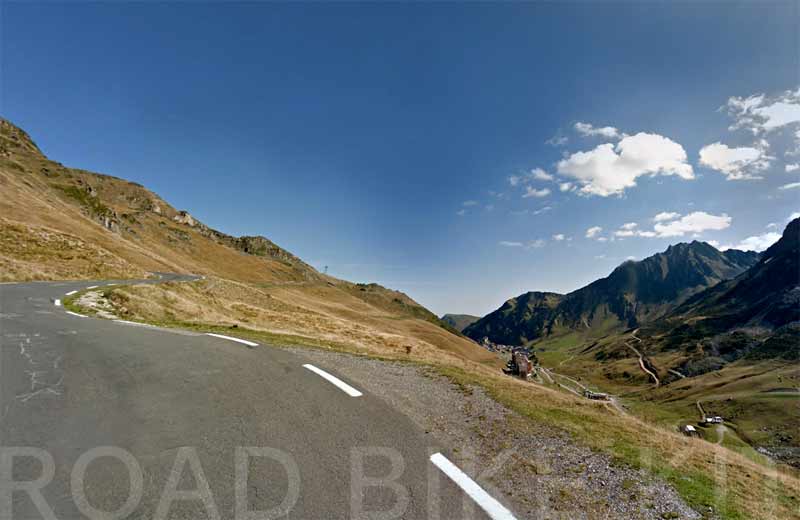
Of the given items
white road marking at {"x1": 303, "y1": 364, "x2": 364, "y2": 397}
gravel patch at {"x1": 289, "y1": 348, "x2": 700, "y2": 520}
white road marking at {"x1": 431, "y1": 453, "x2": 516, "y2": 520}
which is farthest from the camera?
white road marking at {"x1": 303, "y1": 364, "x2": 364, "y2": 397}

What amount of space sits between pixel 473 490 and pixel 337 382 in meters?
5.05

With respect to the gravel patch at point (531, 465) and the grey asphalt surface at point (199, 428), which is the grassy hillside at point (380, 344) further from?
the grey asphalt surface at point (199, 428)

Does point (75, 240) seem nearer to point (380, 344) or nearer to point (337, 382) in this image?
point (380, 344)

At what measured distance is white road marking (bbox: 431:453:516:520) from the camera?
395 cm

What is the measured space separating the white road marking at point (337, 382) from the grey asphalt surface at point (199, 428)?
174 mm

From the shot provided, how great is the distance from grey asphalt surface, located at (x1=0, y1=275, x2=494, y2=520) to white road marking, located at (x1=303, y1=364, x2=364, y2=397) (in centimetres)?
17

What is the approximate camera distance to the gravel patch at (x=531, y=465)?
4281 millimetres

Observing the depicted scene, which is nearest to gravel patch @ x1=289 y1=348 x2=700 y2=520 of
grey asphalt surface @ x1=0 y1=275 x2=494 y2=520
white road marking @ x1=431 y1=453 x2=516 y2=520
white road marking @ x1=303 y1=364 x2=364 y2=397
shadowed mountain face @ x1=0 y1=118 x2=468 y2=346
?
white road marking @ x1=431 y1=453 x2=516 y2=520

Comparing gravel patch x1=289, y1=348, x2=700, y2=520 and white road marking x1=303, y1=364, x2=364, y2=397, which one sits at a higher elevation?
gravel patch x1=289, y1=348, x2=700, y2=520

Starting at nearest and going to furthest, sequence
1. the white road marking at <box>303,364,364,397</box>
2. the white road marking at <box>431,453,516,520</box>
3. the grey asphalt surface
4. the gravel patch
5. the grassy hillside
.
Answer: the white road marking at <box>431,453,516,520</box>
the grey asphalt surface
the gravel patch
the grassy hillside
the white road marking at <box>303,364,364,397</box>

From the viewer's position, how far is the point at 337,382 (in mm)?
8781

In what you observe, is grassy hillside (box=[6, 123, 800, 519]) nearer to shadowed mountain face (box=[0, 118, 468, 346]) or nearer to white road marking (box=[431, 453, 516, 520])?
shadowed mountain face (box=[0, 118, 468, 346])

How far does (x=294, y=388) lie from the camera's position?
26.8 feet

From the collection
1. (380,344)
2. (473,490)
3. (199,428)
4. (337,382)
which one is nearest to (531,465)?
(473,490)
